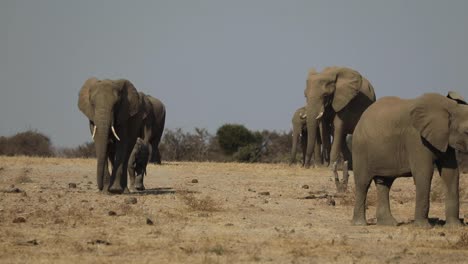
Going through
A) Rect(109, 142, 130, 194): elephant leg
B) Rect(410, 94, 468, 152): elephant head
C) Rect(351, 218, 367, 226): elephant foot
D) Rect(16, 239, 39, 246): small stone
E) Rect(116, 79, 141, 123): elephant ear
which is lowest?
Rect(16, 239, 39, 246): small stone

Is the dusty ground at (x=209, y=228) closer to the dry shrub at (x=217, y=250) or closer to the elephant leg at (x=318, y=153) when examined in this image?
the dry shrub at (x=217, y=250)

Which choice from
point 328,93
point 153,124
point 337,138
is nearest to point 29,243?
point 337,138

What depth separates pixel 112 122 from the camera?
23.5 metres

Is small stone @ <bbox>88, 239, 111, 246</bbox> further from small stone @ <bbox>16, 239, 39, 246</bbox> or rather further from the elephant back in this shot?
the elephant back

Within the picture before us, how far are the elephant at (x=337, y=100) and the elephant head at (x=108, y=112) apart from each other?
12.3 metres

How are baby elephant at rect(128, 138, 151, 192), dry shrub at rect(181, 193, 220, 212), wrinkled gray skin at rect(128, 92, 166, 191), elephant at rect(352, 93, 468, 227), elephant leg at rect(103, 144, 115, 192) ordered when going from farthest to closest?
wrinkled gray skin at rect(128, 92, 166, 191), baby elephant at rect(128, 138, 151, 192), elephant leg at rect(103, 144, 115, 192), dry shrub at rect(181, 193, 220, 212), elephant at rect(352, 93, 468, 227)

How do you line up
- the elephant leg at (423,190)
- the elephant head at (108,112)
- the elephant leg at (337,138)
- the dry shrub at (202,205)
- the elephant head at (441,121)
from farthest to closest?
the elephant leg at (337,138)
the elephant head at (108,112)
the dry shrub at (202,205)
the elephant leg at (423,190)
the elephant head at (441,121)

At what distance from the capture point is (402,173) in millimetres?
17438

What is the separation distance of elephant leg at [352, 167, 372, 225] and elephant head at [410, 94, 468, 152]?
1.36m

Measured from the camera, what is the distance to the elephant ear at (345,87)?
35688 mm

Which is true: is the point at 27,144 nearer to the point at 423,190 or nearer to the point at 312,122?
the point at 312,122

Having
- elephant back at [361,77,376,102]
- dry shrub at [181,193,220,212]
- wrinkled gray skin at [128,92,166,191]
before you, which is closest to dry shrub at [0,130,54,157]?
wrinkled gray skin at [128,92,166,191]

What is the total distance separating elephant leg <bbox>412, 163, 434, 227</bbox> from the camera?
664 inches

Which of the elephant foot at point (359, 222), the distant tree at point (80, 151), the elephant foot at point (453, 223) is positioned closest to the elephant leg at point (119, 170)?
the elephant foot at point (359, 222)
